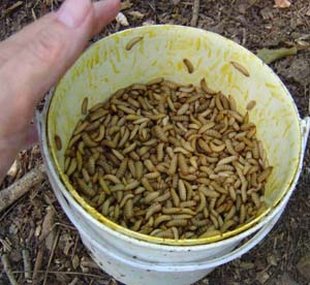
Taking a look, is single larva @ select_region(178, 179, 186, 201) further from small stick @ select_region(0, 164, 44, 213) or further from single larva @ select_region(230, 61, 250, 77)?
small stick @ select_region(0, 164, 44, 213)

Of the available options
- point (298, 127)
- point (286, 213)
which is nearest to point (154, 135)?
point (298, 127)

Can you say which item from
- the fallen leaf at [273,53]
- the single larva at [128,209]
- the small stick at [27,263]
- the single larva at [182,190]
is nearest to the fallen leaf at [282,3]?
the fallen leaf at [273,53]

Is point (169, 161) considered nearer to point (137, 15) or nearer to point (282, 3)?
point (137, 15)

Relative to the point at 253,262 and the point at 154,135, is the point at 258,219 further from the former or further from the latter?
the point at 253,262

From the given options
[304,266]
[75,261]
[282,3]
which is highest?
[282,3]

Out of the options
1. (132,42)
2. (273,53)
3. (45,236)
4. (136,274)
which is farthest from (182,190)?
(273,53)

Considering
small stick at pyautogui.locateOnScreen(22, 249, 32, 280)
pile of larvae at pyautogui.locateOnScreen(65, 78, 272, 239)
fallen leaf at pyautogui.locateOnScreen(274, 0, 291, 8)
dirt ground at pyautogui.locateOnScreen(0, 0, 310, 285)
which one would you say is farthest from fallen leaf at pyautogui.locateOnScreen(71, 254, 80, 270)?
fallen leaf at pyautogui.locateOnScreen(274, 0, 291, 8)
